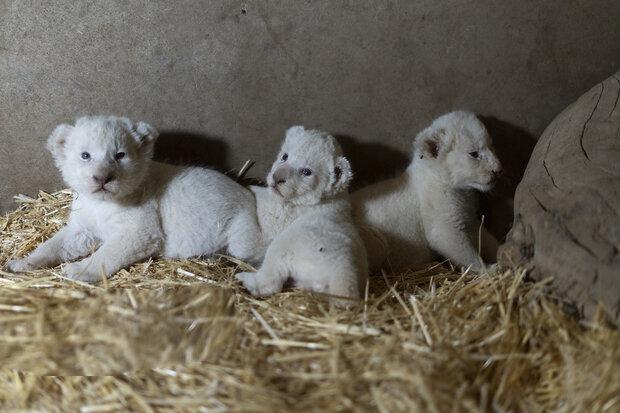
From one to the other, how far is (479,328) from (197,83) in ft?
10.5

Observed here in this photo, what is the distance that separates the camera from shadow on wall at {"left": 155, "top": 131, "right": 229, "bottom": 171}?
539cm

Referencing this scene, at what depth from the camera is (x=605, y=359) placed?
3008 mm

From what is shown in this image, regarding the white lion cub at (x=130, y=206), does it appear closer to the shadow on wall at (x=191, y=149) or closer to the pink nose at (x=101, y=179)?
the pink nose at (x=101, y=179)

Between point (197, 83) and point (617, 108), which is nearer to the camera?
point (617, 108)

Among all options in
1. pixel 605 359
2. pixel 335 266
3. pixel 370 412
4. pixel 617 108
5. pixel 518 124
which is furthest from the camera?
pixel 518 124

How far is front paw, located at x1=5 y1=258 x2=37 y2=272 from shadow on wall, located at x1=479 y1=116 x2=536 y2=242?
398 centimetres

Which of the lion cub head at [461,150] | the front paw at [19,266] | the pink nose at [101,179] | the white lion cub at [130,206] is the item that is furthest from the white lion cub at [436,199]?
the front paw at [19,266]

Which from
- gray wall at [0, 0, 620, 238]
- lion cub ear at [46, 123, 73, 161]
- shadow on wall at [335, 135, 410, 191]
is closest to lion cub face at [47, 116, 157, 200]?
A: lion cub ear at [46, 123, 73, 161]

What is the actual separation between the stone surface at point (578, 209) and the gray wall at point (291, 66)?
2.15ft

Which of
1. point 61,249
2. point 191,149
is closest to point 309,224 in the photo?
point 191,149

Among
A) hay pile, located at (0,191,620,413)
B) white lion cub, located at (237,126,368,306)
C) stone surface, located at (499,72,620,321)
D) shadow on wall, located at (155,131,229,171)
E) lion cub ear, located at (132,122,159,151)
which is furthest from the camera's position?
shadow on wall, located at (155,131,229,171)

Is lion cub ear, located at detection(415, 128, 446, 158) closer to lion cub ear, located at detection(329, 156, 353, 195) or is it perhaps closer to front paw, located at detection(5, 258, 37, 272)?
lion cub ear, located at detection(329, 156, 353, 195)

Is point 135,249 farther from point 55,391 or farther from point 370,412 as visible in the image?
point 370,412

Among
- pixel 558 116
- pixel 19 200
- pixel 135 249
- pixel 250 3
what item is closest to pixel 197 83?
pixel 250 3
